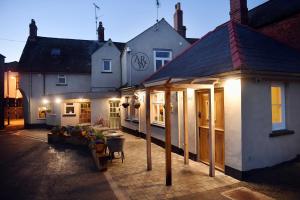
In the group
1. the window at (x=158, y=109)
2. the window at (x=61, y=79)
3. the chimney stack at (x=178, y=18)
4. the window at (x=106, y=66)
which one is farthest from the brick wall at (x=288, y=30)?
the window at (x=61, y=79)

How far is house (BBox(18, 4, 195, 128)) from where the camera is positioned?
18703 millimetres

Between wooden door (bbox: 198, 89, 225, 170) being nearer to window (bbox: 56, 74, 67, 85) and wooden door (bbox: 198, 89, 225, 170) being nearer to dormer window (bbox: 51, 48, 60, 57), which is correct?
window (bbox: 56, 74, 67, 85)

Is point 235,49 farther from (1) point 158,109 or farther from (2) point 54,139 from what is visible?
(2) point 54,139

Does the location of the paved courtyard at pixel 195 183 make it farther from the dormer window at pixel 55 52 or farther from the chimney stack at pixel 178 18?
the dormer window at pixel 55 52

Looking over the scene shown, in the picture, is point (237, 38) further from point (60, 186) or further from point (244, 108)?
point (60, 186)

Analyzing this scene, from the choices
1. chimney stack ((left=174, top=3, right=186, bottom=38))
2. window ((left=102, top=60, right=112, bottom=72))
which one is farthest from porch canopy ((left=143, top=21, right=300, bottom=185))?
chimney stack ((left=174, top=3, right=186, bottom=38))

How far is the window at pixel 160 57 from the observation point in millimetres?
18969

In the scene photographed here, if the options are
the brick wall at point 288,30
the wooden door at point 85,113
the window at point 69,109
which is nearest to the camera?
the brick wall at point 288,30

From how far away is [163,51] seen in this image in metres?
19.1

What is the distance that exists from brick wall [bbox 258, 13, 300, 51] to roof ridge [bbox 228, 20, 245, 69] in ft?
11.1

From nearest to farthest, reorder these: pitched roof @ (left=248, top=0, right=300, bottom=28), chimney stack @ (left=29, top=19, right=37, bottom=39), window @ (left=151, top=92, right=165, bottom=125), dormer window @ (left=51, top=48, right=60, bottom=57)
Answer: pitched roof @ (left=248, top=0, right=300, bottom=28) < window @ (left=151, top=92, right=165, bottom=125) < dormer window @ (left=51, top=48, right=60, bottom=57) < chimney stack @ (left=29, top=19, right=37, bottom=39)

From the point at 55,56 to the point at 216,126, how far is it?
20814 mm

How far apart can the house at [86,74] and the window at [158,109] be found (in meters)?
5.89

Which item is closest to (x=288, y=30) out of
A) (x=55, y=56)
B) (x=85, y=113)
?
(x=85, y=113)
